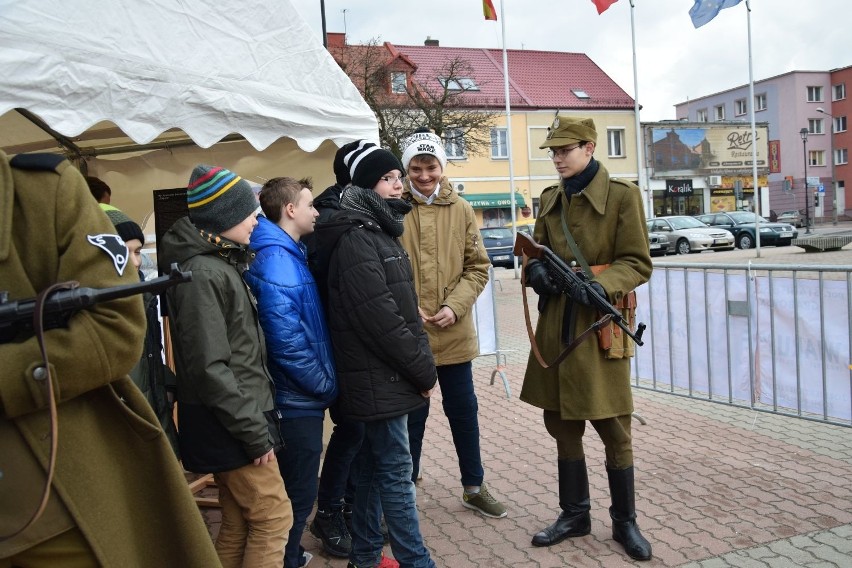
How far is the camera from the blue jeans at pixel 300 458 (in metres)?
3.30

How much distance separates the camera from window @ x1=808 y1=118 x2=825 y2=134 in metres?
61.6

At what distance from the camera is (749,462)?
5004mm

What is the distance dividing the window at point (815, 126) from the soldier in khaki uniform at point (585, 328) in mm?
66143

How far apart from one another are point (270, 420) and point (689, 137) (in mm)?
47335

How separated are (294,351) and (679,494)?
2.60m

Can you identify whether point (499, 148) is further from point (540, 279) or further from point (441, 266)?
point (540, 279)

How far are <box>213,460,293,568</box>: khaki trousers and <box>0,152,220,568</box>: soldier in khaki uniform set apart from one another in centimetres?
106

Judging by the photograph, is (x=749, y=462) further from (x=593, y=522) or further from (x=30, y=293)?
(x=30, y=293)

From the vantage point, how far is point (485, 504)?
14.1ft

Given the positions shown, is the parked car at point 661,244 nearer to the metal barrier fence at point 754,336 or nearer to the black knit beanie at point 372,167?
the metal barrier fence at point 754,336

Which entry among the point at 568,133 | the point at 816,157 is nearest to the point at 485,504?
the point at 568,133

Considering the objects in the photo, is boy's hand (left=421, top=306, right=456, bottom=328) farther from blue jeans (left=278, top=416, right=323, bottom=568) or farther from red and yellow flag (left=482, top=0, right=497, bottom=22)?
red and yellow flag (left=482, top=0, right=497, bottom=22)

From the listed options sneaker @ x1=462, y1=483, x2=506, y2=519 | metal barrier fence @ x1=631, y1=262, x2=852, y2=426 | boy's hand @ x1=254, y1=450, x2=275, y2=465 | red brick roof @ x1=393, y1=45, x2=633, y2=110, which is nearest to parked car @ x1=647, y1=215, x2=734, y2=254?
red brick roof @ x1=393, y1=45, x2=633, y2=110

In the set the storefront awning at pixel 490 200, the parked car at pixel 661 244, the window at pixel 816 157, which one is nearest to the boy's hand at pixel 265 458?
the parked car at pixel 661 244
